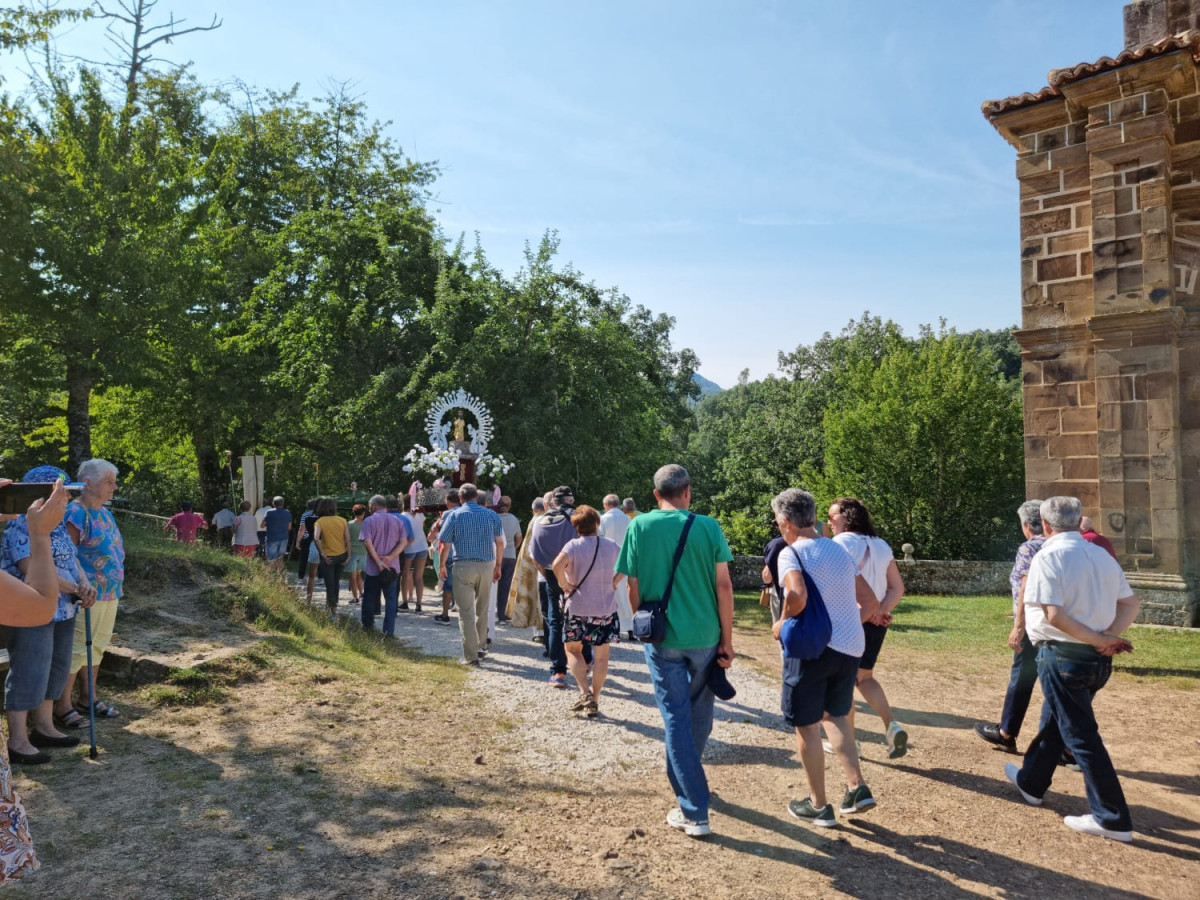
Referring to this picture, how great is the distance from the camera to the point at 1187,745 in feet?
20.2

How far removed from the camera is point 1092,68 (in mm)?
10516

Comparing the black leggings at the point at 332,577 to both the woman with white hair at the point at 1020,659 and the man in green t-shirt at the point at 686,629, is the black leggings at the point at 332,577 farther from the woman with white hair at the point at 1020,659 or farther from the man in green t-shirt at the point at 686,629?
the woman with white hair at the point at 1020,659

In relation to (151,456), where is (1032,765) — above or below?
below

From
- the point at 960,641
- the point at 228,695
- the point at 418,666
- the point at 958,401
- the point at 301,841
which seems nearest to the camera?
the point at 301,841

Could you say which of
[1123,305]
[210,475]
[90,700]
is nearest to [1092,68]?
[1123,305]

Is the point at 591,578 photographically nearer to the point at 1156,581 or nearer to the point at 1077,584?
the point at 1077,584

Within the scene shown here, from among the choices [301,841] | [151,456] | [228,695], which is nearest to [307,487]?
[151,456]

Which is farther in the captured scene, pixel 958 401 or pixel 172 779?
pixel 958 401

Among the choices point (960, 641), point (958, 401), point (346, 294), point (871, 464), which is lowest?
point (960, 641)

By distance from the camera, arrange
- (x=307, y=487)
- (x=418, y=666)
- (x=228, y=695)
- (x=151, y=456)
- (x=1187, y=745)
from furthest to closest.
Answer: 1. (x=307, y=487)
2. (x=151, y=456)
3. (x=418, y=666)
4. (x=228, y=695)
5. (x=1187, y=745)

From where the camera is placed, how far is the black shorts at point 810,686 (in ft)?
14.2

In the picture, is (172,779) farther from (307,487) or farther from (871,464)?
(307,487)

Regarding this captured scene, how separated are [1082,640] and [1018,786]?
116 centimetres

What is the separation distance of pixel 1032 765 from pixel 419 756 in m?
3.89
